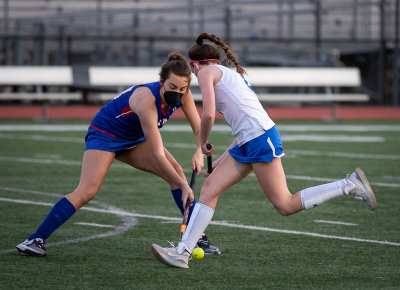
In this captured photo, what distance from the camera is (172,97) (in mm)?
6023

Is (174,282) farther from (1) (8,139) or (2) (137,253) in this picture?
(1) (8,139)

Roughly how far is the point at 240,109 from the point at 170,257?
1218 mm

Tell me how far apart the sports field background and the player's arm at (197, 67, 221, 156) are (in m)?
0.99

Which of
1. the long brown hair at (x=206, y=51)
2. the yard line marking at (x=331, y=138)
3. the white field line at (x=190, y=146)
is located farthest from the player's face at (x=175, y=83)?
the yard line marking at (x=331, y=138)

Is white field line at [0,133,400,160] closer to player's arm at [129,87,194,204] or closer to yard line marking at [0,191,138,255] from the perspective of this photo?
yard line marking at [0,191,138,255]

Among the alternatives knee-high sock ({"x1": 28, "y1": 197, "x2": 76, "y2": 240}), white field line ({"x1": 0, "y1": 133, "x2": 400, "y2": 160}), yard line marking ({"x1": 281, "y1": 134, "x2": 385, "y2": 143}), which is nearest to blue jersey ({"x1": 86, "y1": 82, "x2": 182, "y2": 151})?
knee-high sock ({"x1": 28, "y1": 197, "x2": 76, "y2": 240})

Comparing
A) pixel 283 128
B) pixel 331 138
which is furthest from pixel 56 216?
pixel 283 128

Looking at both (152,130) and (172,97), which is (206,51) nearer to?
(172,97)

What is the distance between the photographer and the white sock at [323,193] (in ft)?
20.0

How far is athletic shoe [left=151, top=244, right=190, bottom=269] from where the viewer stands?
598cm

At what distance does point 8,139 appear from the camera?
1734cm

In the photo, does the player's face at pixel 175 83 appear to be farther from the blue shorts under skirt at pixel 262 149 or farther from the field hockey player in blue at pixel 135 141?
the blue shorts under skirt at pixel 262 149

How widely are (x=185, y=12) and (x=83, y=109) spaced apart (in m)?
6.59

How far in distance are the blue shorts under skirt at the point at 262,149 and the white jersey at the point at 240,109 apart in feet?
0.12
